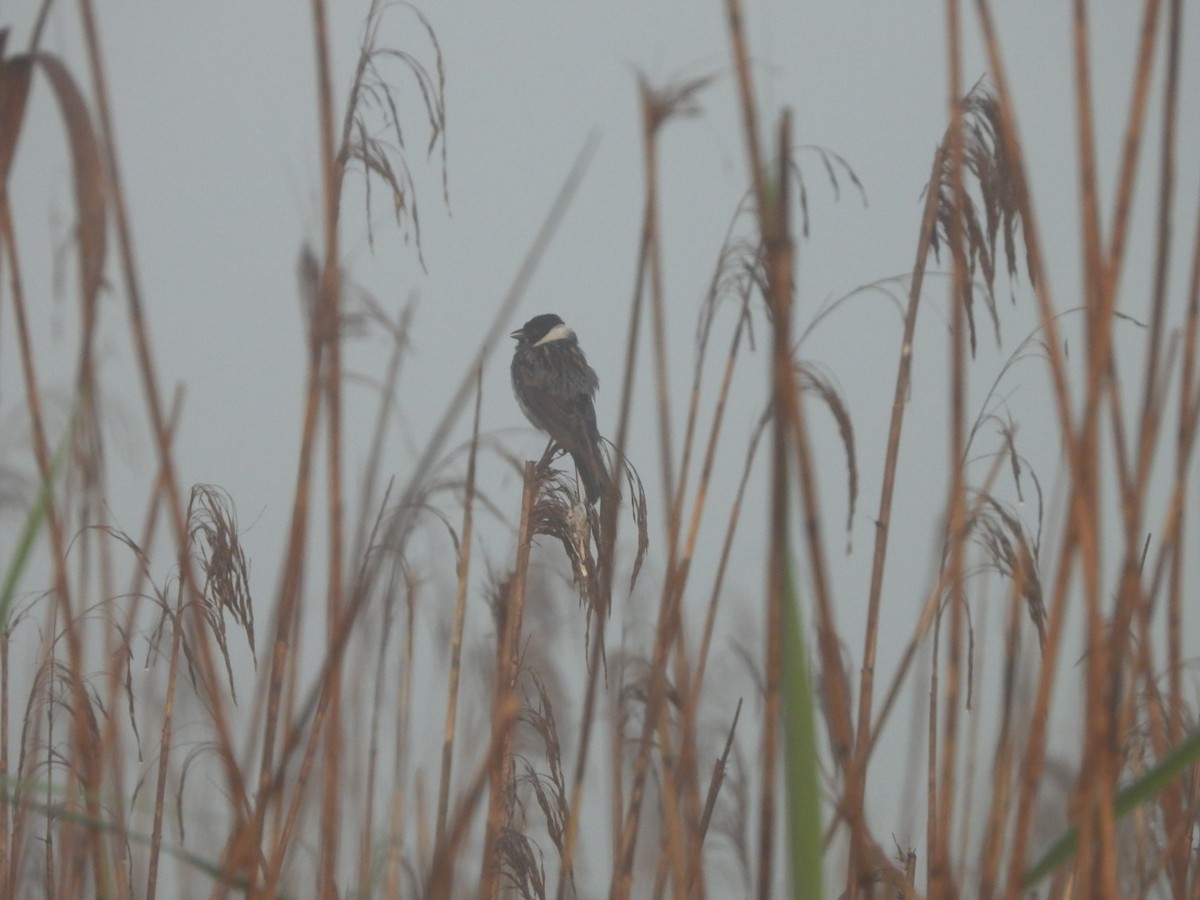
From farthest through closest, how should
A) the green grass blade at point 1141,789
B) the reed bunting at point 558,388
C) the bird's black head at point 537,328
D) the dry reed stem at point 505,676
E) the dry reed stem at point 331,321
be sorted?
the bird's black head at point 537,328 → the reed bunting at point 558,388 → the dry reed stem at point 505,676 → the dry reed stem at point 331,321 → the green grass blade at point 1141,789

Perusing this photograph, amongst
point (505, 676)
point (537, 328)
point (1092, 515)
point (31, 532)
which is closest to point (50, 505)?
point (31, 532)

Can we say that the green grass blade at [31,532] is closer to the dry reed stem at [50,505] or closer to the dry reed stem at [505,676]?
the dry reed stem at [50,505]

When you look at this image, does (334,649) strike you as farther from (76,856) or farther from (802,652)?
(76,856)

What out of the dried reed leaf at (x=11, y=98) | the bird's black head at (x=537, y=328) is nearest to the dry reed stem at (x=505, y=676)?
the dried reed leaf at (x=11, y=98)

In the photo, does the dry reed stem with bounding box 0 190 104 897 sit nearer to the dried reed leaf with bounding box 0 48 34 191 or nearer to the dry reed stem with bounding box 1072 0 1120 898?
the dried reed leaf with bounding box 0 48 34 191

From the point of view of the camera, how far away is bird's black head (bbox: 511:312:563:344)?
7.55 m

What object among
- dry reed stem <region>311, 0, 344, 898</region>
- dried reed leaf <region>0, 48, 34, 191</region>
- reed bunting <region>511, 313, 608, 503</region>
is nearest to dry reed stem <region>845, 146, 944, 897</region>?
dry reed stem <region>311, 0, 344, 898</region>

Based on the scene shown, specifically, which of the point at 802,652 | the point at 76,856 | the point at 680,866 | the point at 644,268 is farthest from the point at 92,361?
Answer: the point at 76,856

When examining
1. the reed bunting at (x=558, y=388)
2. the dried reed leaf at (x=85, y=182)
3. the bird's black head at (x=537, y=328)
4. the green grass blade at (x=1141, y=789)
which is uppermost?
the bird's black head at (x=537, y=328)

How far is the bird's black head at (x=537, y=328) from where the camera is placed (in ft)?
24.8

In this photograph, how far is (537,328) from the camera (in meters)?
7.65

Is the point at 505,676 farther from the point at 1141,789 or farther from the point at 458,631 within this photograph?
the point at 1141,789

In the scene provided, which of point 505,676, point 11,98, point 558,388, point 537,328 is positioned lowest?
point 505,676

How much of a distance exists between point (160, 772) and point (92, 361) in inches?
46.6
